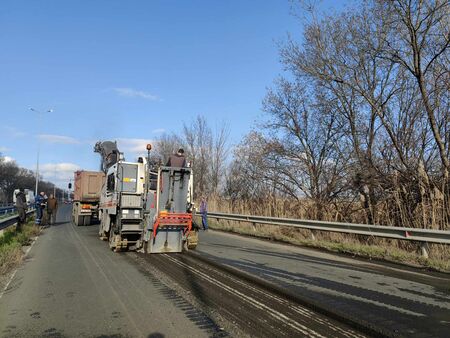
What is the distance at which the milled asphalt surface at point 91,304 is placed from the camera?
5.27 metres

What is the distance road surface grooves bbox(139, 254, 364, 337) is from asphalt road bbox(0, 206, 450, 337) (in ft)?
0.05

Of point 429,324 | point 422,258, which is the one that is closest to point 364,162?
point 422,258

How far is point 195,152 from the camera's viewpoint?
37062 millimetres

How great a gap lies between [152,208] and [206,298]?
5.20m

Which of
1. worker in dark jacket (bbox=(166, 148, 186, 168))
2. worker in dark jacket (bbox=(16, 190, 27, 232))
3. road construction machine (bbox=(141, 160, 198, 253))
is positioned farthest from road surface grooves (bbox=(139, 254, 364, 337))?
worker in dark jacket (bbox=(16, 190, 27, 232))

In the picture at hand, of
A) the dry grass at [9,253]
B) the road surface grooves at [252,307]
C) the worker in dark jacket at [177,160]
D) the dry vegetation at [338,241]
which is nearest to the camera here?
the road surface grooves at [252,307]

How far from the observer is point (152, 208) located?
11.6 m

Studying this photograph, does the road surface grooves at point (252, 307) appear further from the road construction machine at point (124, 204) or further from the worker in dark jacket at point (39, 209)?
the worker in dark jacket at point (39, 209)

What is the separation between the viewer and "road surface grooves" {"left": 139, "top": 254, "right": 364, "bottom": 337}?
5.16 meters

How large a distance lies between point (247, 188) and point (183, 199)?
544 inches

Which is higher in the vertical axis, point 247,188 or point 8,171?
point 8,171

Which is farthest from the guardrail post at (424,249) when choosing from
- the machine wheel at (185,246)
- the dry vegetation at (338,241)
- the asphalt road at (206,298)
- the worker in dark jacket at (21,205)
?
the worker in dark jacket at (21,205)

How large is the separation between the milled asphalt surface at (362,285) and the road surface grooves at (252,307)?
21.4 inches

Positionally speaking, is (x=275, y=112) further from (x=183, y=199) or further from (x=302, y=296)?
(x=302, y=296)
